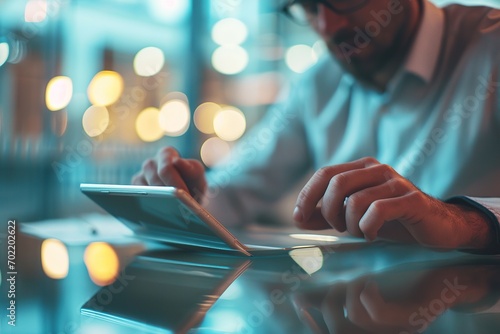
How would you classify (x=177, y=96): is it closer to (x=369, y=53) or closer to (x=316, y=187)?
(x=369, y=53)

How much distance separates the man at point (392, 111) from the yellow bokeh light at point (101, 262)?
20cm

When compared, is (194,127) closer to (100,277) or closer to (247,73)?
(247,73)

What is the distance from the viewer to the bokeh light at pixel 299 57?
3.90 m

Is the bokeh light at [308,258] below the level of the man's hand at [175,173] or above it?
below

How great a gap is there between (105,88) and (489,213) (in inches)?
125

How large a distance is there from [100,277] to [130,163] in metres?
3.18

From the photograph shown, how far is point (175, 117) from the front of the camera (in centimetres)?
384

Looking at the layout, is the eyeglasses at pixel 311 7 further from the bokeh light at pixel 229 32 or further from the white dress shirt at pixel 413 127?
the bokeh light at pixel 229 32

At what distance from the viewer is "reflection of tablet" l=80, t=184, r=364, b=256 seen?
0.47 metres

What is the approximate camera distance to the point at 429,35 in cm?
109

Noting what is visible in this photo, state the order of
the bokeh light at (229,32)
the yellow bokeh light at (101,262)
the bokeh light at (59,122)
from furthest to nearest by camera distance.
A: the bokeh light at (229,32) → the bokeh light at (59,122) → the yellow bokeh light at (101,262)

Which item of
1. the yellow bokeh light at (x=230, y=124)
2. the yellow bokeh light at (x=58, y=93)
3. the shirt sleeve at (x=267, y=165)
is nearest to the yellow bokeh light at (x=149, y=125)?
the yellow bokeh light at (x=230, y=124)

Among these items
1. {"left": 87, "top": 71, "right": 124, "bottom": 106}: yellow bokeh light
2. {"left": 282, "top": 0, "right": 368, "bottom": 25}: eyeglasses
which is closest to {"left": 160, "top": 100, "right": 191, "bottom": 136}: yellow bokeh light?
{"left": 87, "top": 71, "right": 124, "bottom": 106}: yellow bokeh light

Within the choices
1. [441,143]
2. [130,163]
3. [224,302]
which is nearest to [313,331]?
[224,302]
